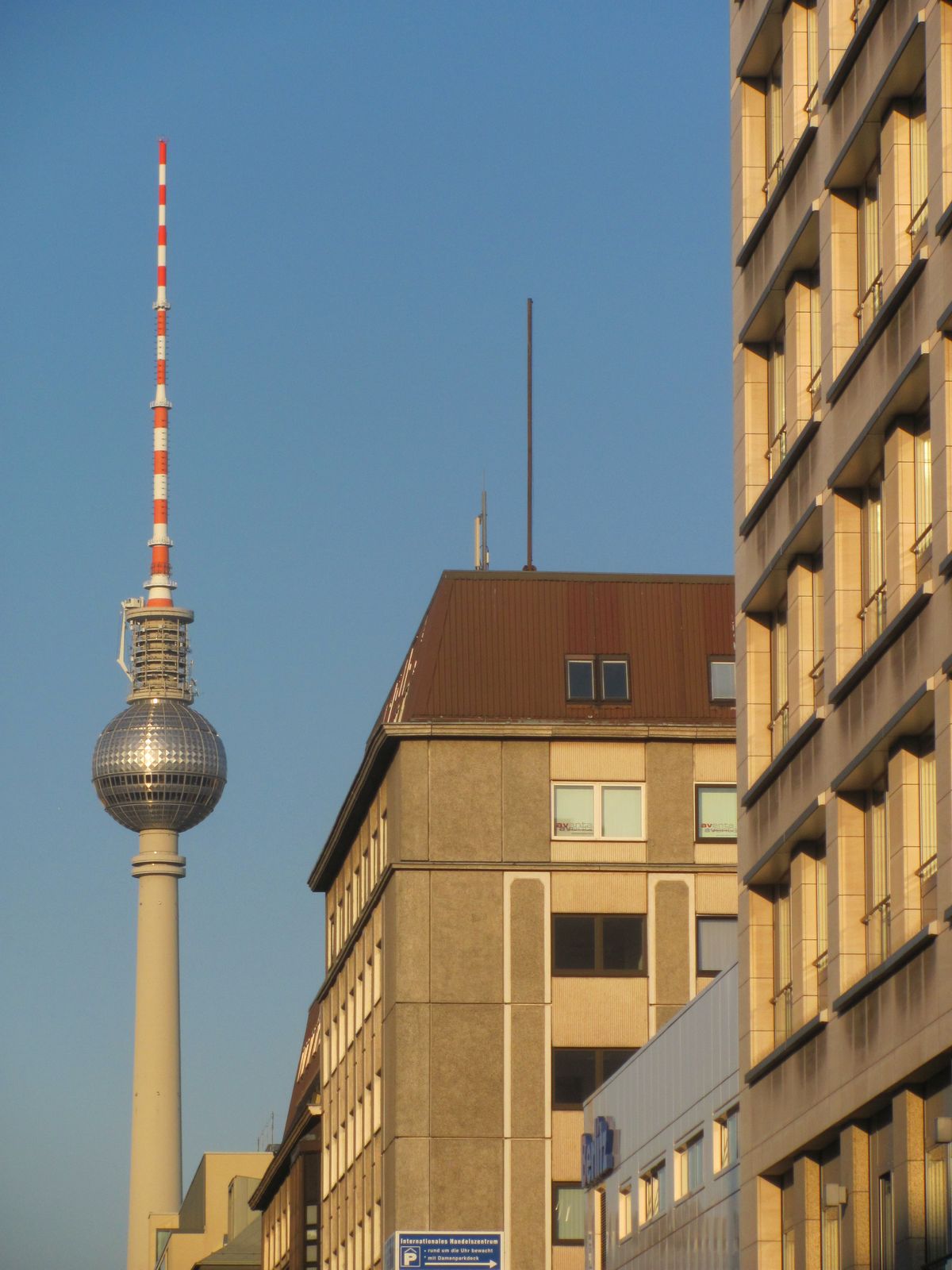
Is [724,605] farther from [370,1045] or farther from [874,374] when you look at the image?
[874,374]

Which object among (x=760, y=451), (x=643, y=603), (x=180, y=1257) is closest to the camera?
(x=760, y=451)

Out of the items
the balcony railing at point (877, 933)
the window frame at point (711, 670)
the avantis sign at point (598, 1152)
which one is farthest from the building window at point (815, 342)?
the window frame at point (711, 670)

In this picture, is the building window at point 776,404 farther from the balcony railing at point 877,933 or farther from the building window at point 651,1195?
the building window at point 651,1195

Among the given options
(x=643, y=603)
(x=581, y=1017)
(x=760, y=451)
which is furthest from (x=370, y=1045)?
(x=760, y=451)

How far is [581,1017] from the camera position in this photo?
214 ft

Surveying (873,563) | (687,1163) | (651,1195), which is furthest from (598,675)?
(873,563)

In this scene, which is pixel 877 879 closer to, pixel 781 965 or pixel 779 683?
pixel 781 965

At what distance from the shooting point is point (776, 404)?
41125mm

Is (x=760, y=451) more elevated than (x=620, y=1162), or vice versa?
(x=760, y=451)

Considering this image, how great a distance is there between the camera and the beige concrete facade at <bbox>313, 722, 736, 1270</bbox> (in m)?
64.4

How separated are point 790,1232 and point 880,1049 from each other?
6239 millimetres

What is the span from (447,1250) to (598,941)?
790cm

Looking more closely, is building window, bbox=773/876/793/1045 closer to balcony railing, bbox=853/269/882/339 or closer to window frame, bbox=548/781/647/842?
balcony railing, bbox=853/269/882/339

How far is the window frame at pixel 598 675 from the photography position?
67938 mm
